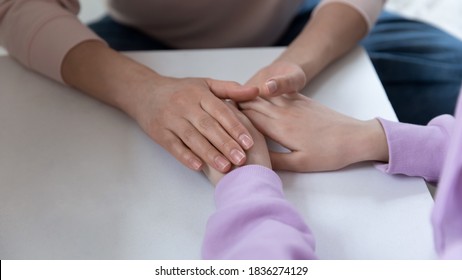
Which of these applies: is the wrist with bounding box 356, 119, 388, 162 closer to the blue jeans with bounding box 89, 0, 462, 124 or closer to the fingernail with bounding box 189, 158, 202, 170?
the fingernail with bounding box 189, 158, 202, 170

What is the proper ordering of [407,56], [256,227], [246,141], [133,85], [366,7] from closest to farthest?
[256,227]
[246,141]
[133,85]
[366,7]
[407,56]

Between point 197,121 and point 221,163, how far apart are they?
0.07m

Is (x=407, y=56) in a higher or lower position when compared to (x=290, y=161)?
higher

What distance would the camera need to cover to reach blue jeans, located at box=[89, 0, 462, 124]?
0.97m

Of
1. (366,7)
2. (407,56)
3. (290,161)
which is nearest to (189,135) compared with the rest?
(290,161)

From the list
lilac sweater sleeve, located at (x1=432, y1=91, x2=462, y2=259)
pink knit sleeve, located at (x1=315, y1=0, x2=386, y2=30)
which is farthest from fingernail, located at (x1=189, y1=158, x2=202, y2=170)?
pink knit sleeve, located at (x1=315, y1=0, x2=386, y2=30)

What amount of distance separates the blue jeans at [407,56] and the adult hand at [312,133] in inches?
12.1

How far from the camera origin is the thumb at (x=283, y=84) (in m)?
0.70

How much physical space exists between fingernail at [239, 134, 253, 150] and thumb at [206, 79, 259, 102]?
8 cm

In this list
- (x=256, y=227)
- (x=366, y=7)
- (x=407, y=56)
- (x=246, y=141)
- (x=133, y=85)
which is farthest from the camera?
(x=407, y=56)

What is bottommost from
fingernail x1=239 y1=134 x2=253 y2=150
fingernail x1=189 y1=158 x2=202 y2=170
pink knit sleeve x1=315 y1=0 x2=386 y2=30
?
fingernail x1=189 y1=158 x2=202 y2=170

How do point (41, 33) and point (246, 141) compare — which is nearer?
point (246, 141)

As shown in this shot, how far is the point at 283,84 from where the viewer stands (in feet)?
2.33

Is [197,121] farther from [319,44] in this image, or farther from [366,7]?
[366,7]
